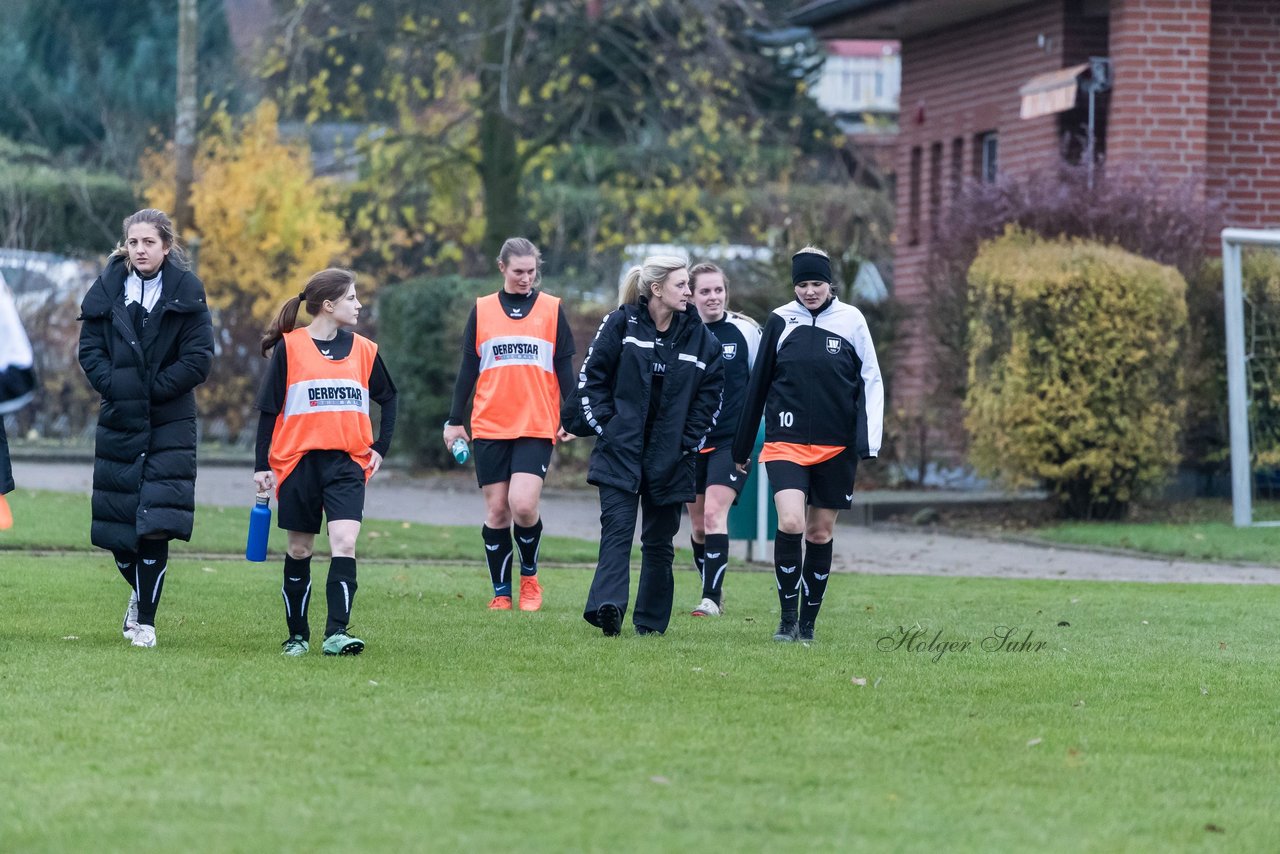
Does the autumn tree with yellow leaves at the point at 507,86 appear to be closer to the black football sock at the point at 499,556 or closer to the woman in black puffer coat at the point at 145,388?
the black football sock at the point at 499,556

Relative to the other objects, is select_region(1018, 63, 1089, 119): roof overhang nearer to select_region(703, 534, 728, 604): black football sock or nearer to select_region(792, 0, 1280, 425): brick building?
select_region(792, 0, 1280, 425): brick building

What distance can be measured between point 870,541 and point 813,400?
8.01 meters

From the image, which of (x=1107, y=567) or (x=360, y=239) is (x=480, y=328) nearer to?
(x=1107, y=567)

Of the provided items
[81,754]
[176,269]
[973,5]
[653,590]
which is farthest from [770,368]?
[973,5]

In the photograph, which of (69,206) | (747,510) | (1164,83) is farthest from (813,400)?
(69,206)

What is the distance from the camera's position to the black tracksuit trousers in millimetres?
9508

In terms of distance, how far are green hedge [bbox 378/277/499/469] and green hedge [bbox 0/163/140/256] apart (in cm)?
1460

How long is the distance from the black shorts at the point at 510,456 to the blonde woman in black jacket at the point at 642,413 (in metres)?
1.30

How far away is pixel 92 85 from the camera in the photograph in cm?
4759

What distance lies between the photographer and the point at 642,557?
9.70 metres

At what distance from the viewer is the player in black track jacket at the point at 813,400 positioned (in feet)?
31.1

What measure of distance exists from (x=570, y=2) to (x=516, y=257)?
55.7 ft

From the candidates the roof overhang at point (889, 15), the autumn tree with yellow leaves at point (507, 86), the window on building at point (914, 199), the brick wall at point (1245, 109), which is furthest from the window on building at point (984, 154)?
the autumn tree with yellow leaves at point (507, 86)

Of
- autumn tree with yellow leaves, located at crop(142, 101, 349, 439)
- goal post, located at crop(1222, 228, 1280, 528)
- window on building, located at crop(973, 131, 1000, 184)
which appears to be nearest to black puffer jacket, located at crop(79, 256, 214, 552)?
goal post, located at crop(1222, 228, 1280, 528)
